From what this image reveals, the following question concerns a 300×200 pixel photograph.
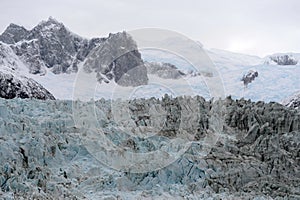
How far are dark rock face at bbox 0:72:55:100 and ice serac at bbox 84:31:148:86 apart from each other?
12216 mm

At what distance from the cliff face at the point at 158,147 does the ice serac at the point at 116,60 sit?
33262 mm

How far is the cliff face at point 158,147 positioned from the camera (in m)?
13.8

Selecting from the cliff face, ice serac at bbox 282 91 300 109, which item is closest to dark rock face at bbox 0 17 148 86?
ice serac at bbox 282 91 300 109

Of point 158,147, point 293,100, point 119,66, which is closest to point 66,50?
A: point 119,66

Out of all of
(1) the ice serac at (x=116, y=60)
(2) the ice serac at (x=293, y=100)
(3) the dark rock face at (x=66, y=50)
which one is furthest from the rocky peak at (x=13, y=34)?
(2) the ice serac at (x=293, y=100)

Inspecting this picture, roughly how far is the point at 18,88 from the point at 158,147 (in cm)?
2622

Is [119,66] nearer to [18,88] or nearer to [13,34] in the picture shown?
[13,34]

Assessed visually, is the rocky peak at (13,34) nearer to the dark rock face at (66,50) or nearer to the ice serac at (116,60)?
the dark rock face at (66,50)

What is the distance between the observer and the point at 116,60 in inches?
2207

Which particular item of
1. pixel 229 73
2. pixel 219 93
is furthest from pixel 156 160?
pixel 229 73

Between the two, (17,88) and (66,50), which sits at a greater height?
(66,50)

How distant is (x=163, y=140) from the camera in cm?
1684

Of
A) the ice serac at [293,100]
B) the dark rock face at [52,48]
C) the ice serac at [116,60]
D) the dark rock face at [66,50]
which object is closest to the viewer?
the ice serac at [293,100]

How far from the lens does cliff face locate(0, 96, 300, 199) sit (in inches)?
544
